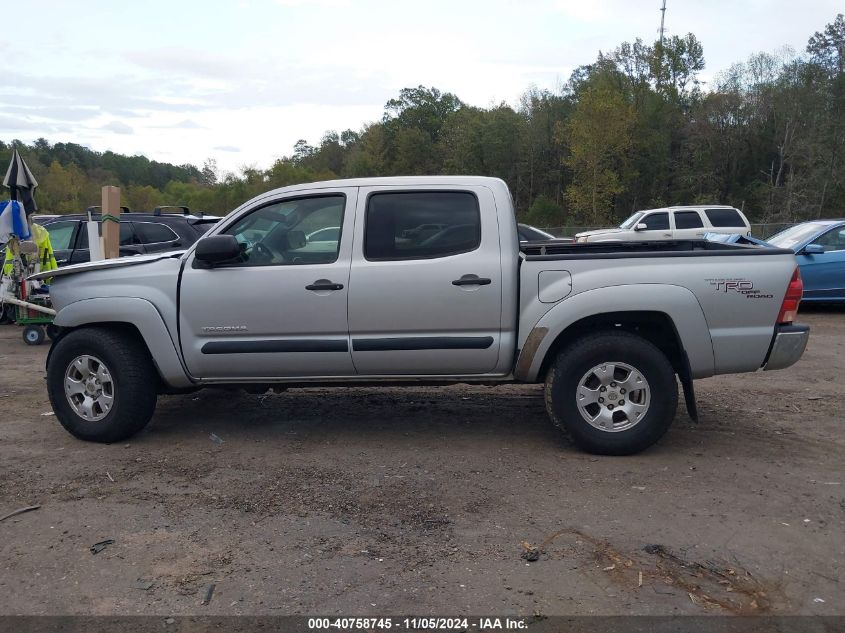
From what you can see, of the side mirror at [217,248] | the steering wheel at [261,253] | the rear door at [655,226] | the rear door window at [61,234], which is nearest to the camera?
the side mirror at [217,248]

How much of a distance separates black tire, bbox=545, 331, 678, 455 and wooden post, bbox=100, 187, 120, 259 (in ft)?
23.1

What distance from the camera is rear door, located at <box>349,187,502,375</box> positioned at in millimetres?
5336

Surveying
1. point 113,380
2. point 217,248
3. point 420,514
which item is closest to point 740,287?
point 420,514

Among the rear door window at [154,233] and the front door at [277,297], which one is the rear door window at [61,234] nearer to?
the rear door window at [154,233]

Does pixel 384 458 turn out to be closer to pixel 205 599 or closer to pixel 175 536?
pixel 175 536

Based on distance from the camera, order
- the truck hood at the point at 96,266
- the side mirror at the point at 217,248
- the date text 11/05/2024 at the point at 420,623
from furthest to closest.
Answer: the truck hood at the point at 96,266 < the side mirror at the point at 217,248 < the date text 11/05/2024 at the point at 420,623

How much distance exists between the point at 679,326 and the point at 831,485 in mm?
1347

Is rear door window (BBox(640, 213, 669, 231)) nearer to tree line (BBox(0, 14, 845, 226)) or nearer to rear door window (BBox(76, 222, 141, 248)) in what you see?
rear door window (BBox(76, 222, 141, 248))

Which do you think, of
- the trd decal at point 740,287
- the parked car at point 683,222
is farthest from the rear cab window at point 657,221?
the trd decal at point 740,287

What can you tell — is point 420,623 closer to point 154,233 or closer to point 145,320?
point 145,320

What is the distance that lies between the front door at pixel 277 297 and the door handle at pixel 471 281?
0.78 metres

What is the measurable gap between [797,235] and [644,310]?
9.40m

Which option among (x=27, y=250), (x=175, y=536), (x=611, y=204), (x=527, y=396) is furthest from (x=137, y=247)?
(x=611, y=204)

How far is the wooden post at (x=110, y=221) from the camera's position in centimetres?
1002
